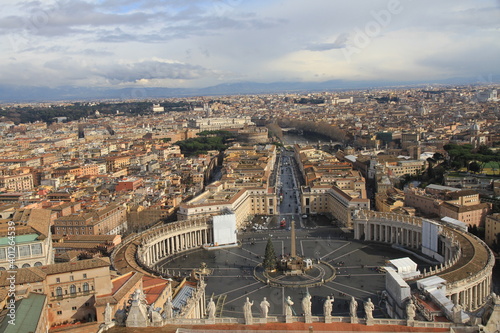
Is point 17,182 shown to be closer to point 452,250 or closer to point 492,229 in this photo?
point 452,250

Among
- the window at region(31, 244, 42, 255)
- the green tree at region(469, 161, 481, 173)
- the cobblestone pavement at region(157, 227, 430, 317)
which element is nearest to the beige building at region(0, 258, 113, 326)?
the window at region(31, 244, 42, 255)

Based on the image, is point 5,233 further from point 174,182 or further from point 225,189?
point 174,182

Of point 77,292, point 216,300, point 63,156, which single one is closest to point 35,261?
point 77,292

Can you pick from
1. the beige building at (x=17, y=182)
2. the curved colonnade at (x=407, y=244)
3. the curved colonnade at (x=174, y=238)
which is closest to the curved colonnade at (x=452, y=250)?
the curved colonnade at (x=407, y=244)

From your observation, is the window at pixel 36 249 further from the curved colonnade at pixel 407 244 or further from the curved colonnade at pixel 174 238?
the curved colonnade at pixel 174 238

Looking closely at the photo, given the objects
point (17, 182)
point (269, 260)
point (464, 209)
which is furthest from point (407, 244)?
point (17, 182)

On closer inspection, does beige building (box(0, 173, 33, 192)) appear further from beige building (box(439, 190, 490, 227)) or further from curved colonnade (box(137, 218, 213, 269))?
beige building (box(439, 190, 490, 227))
